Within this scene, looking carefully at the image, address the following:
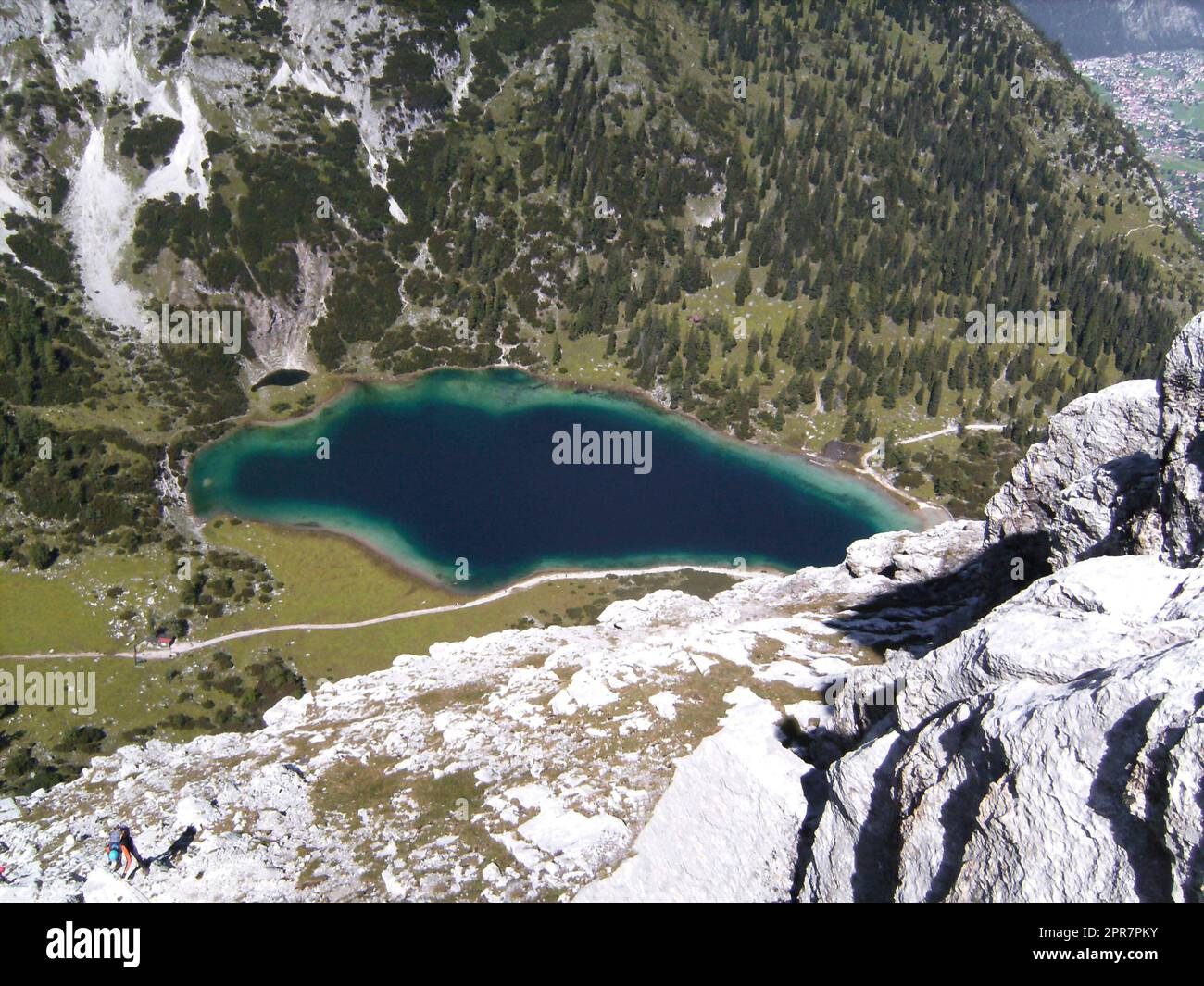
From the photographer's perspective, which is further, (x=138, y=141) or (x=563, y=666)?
(x=138, y=141)

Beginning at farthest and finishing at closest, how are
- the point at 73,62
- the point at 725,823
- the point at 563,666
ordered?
1. the point at 73,62
2. the point at 563,666
3. the point at 725,823

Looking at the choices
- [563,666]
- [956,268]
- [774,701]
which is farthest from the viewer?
[956,268]

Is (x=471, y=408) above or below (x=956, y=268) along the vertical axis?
below

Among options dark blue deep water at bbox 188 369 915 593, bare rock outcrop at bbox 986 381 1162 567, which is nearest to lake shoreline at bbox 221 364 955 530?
dark blue deep water at bbox 188 369 915 593

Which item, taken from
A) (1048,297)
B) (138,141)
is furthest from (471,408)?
(1048,297)

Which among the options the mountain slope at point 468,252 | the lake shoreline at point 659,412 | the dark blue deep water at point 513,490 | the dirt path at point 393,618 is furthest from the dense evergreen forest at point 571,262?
the dirt path at point 393,618

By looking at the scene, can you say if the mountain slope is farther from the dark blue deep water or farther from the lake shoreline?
the dark blue deep water

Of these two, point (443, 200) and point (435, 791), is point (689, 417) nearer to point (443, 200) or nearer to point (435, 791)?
point (443, 200)
